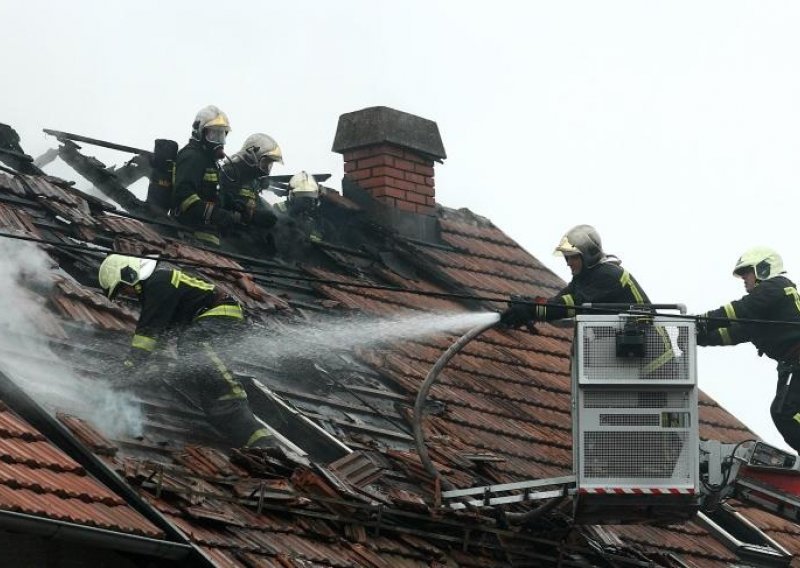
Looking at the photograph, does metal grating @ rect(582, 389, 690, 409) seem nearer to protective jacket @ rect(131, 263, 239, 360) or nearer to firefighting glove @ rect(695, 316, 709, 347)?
firefighting glove @ rect(695, 316, 709, 347)

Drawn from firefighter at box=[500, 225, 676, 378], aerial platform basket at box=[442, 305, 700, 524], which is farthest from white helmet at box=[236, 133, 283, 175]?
aerial platform basket at box=[442, 305, 700, 524]

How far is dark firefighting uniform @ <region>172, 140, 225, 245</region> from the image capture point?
1325cm

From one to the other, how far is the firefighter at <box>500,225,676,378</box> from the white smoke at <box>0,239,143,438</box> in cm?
254

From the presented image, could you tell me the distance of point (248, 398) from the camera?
1091 centimetres

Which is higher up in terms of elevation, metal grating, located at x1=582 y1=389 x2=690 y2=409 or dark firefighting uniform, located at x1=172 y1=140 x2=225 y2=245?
dark firefighting uniform, located at x1=172 y1=140 x2=225 y2=245

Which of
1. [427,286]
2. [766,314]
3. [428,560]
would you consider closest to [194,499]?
[428,560]

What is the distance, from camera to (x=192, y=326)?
10633 mm

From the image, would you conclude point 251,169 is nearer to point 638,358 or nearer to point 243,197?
point 243,197

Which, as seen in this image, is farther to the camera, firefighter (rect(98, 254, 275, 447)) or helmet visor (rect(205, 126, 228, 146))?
helmet visor (rect(205, 126, 228, 146))

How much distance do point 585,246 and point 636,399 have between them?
1.47 meters

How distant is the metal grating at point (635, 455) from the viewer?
1035 cm

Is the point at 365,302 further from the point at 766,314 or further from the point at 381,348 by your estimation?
the point at 766,314

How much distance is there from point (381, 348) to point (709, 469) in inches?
105

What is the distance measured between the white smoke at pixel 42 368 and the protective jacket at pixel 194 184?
263 cm
